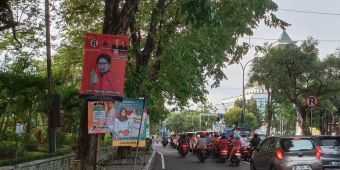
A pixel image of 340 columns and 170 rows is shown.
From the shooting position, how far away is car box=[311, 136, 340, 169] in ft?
40.9

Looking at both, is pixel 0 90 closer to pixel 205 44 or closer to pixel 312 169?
pixel 205 44

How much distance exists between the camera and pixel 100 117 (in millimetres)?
8273

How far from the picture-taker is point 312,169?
10602 millimetres

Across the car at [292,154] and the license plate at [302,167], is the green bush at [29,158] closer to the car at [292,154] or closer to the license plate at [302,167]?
the car at [292,154]

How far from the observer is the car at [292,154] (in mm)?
10516

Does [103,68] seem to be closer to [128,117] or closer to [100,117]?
[100,117]

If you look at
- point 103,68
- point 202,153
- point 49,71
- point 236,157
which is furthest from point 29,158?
point 202,153

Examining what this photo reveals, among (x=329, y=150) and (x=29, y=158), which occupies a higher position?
(x=329, y=150)

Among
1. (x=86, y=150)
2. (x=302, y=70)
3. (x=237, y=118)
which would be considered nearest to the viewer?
(x=86, y=150)

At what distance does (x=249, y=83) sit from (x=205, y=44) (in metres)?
22.5

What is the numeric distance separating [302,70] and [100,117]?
2381 cm

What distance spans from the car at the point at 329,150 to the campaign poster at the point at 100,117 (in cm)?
770

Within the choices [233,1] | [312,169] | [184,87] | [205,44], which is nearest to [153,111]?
[184,87]

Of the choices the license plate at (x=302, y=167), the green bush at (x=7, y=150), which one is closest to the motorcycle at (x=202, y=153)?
the license plate at (x=302, y=167)
